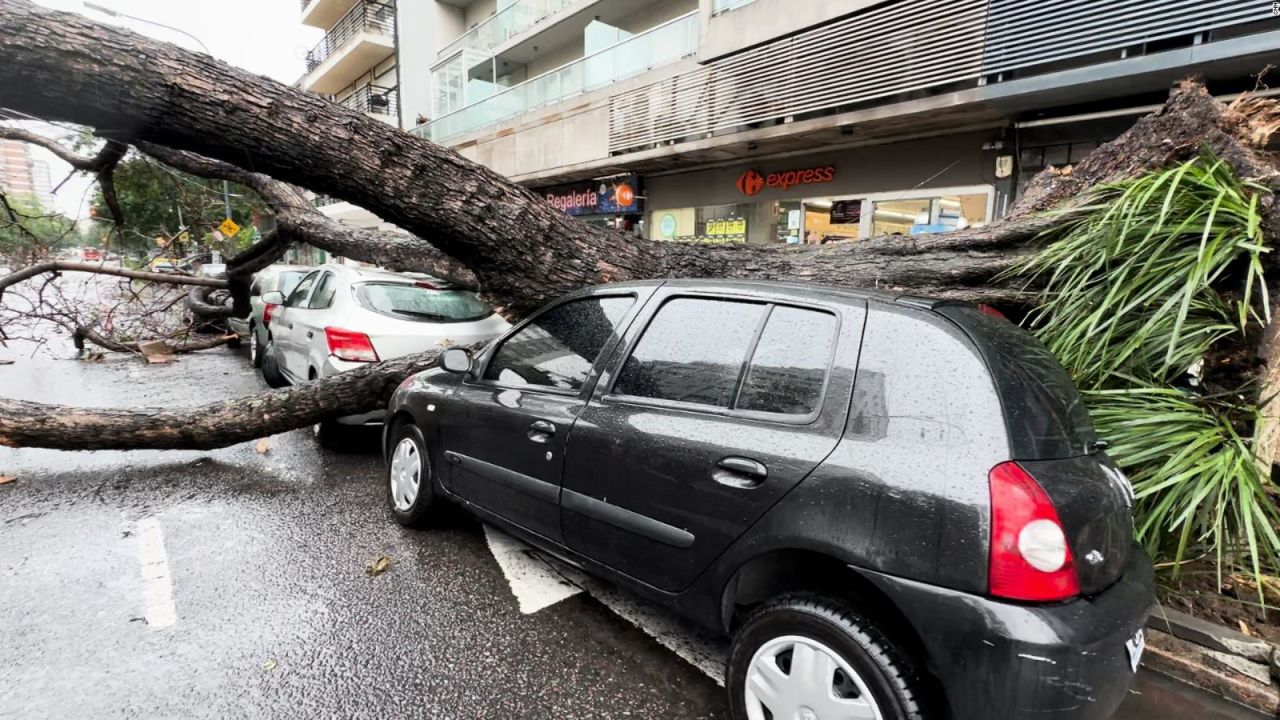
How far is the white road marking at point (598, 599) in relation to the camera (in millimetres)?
2554

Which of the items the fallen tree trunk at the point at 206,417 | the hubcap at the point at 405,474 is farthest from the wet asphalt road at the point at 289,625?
the fallen tree trunk at the point at 206,417

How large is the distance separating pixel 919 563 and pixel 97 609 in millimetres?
3553

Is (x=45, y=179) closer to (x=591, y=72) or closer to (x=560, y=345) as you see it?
(x=591, y=72)

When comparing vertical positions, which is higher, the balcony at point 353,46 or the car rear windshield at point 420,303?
the balcony at point 353,46

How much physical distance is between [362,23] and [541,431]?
2980 centimetres

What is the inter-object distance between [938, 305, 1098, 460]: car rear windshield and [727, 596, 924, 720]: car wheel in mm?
642

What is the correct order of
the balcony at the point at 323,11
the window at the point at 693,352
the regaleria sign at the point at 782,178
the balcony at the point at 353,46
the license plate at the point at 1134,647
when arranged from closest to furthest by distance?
the license plate at the point at 1134,647 < the window at the point at 693,352 < the regaleria sign at the point at 782,178 < the balcony at the point at 353,46 < the balcony at the point at 323,11

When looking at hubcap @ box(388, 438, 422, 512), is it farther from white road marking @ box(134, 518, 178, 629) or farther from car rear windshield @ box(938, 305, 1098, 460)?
car rear windshield @ box(938, 305, 1098, 460)

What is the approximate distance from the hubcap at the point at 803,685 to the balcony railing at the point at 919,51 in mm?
8257

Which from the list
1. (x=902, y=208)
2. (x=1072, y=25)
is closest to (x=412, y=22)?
(x=902, y=208)

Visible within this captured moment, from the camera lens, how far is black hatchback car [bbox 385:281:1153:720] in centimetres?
153

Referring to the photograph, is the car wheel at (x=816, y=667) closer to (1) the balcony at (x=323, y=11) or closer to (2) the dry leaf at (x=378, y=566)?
(2) the dry leaf at (x=378, y=566)

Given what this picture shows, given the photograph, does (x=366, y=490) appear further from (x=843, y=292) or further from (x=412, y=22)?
(x=412, y=22)

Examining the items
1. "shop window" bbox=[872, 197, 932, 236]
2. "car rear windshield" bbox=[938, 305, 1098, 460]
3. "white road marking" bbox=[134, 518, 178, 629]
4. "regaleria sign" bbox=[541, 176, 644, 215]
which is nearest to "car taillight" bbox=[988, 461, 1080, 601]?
"car rear windshield" bbox=[938, 305, 1098, 460]
